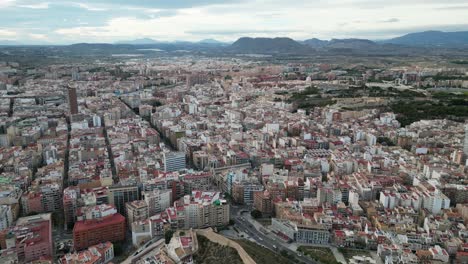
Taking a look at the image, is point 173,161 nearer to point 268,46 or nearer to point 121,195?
point 121,195

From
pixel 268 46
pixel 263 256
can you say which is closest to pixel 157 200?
pixel 263 256

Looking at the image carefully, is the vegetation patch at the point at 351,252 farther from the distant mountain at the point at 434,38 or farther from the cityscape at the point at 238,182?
the distant mountain at the point at 434,38

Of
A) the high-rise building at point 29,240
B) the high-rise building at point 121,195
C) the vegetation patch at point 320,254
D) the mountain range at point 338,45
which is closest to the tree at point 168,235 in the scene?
the high-rise building at point 121,195

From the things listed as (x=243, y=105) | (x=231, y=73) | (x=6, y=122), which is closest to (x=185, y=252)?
(x=6, y=122)

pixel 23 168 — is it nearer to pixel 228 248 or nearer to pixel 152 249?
→ pixel 152 249

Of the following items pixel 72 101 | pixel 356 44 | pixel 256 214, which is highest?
pixel 356 44
